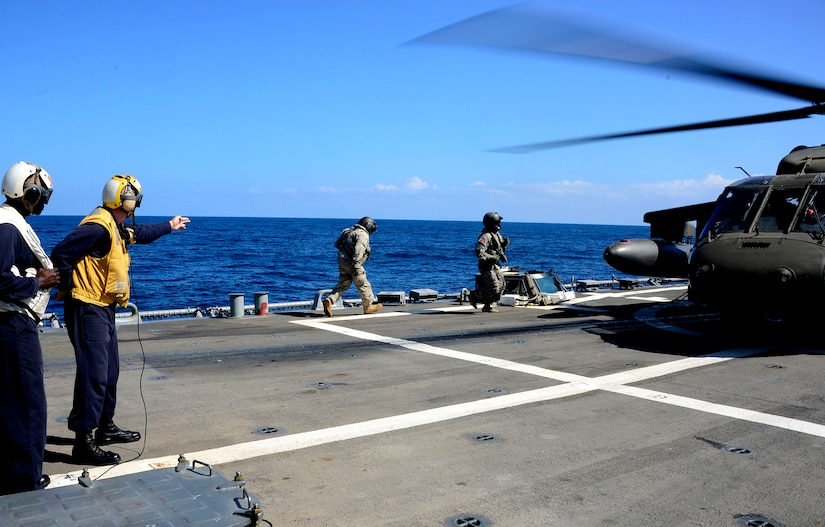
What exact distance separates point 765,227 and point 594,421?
19.7 ft

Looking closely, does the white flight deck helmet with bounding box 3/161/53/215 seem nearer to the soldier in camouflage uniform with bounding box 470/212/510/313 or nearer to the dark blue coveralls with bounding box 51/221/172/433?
the dark blue coveralls with bounding box 51/221/172/433

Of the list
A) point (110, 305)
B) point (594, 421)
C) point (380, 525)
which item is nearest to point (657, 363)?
point (594, 421)

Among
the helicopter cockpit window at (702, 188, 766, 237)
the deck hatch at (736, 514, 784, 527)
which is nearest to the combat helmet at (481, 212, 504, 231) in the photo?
the helicopter cockpit window at (702, 188, 766, 237)

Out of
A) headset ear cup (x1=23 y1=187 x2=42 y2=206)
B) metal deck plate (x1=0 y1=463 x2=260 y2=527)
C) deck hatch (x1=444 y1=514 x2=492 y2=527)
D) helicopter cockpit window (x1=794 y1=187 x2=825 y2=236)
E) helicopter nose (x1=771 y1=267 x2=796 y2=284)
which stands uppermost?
helicopter cockpit window (x1=794 y1=187 x2=825 y2=236)

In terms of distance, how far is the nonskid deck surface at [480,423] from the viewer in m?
4.15

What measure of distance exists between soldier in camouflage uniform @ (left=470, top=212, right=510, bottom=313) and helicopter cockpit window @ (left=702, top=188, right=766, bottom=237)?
3.98 metres

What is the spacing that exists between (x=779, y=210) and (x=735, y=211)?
0.63 meters

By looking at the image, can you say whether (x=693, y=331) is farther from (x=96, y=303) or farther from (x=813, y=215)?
(x=96, y=303)

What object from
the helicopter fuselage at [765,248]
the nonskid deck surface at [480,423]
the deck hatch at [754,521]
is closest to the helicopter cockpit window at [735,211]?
the helicopter fuselage at [765,248]

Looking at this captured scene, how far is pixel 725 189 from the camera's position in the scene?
11297mm

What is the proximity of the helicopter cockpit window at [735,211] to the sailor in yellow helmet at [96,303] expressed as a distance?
895 centimetres

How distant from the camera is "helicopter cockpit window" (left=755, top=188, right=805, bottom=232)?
1014 centimetres

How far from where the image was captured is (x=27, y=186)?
4.03 meters

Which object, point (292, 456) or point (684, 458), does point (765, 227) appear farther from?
point (292, 456)
